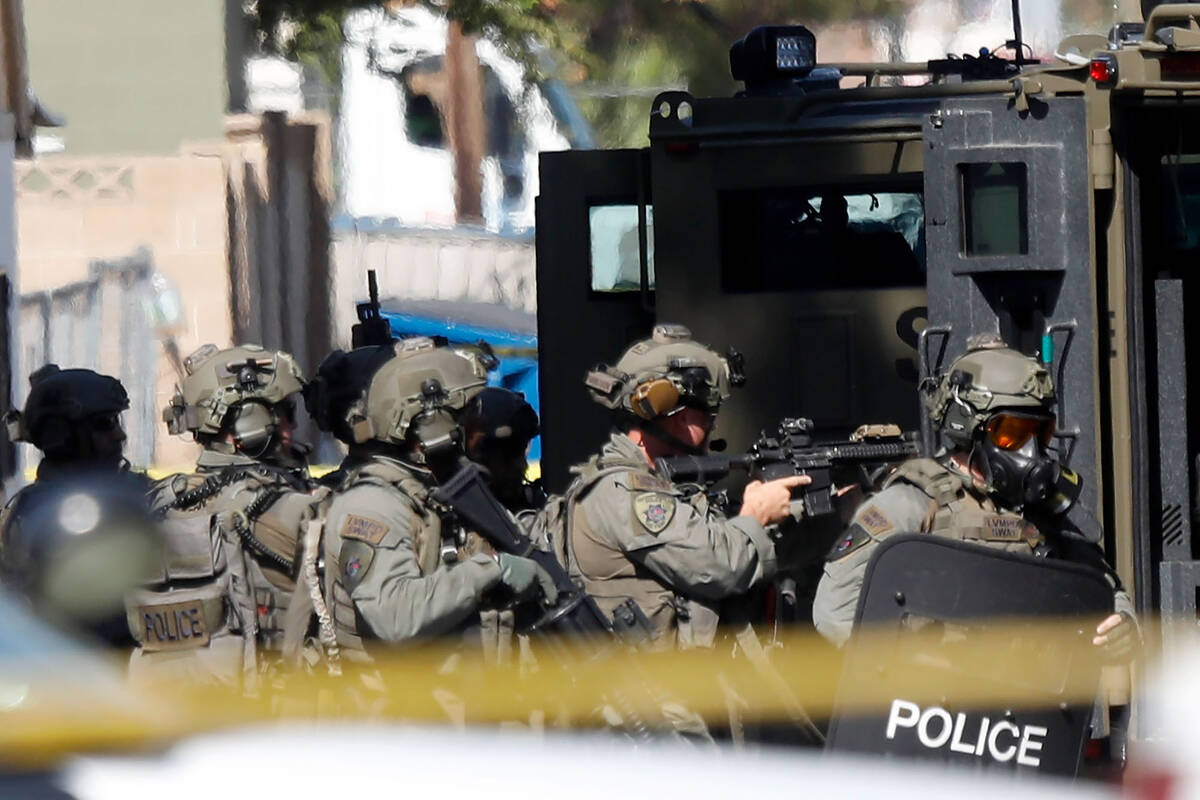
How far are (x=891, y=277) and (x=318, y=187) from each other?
41.3 feet

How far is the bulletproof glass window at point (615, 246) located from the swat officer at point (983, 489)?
7.51 ft

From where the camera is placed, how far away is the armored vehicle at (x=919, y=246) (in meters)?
5.89

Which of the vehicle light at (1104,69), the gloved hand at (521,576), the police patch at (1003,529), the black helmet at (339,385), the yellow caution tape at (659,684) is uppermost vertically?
the vehicle light at (1104,69)

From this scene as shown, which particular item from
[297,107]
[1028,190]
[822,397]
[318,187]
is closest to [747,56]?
[822,397]

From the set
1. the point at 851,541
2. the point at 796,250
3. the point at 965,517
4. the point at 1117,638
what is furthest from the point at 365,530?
the point at 796,250

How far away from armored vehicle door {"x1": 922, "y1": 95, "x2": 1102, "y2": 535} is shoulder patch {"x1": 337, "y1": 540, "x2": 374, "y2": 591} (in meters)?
1.84

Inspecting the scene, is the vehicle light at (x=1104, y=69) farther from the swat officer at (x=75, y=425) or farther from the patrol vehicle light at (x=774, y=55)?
the swat officer at (x=75, y=425)

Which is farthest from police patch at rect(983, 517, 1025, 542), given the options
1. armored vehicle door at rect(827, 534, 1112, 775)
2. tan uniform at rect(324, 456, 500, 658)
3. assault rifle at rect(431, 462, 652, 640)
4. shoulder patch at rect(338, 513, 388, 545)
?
shoulder patch at rect(338, 513, 388, 545)

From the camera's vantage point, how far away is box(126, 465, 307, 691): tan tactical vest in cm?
555

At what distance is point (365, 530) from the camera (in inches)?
198

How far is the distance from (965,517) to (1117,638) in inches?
23.4

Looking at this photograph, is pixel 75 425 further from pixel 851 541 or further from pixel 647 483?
pixel 851 541

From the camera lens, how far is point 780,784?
3.29 m

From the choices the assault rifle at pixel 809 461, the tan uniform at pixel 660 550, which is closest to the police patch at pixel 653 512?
the tan uniform at pixel 660 550
